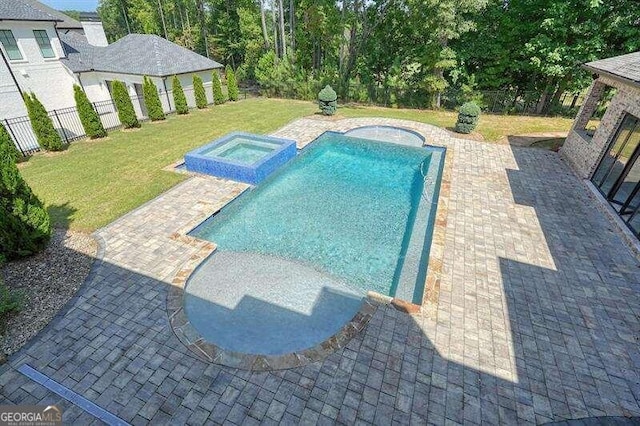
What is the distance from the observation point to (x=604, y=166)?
36.1 feet

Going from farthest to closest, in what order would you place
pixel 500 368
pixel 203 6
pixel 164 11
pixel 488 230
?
pixel 164 11 → pixel 203 6 → pixel 488 230 → pixel 500 368

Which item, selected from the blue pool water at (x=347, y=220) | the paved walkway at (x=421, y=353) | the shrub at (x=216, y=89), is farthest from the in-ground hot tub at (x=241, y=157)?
the shrub at (x=216, y=89)

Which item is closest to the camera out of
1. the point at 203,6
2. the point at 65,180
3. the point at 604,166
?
the point at 604,166

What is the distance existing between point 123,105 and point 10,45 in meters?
9.13

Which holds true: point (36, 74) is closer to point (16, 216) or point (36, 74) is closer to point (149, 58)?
point (149, 58)

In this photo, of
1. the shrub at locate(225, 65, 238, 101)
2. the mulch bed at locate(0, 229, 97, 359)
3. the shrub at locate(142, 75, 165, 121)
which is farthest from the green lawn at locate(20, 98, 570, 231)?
the shrub at locate(225, 65, 238, 101)

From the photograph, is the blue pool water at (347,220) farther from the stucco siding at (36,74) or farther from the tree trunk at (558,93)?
the stucco siding at (36,74)

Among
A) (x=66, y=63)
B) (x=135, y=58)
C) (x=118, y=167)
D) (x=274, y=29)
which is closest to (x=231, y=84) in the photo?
(x=135, y=58)

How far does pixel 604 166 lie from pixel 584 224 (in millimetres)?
3622

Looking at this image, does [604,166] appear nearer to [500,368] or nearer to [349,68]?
[500,368]

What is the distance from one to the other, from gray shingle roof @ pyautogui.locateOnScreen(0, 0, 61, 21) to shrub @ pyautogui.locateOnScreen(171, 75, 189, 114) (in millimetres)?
8854

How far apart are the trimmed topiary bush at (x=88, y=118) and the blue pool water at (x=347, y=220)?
10944mm

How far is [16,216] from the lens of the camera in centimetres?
730

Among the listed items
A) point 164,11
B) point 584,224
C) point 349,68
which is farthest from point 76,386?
point 164,11
